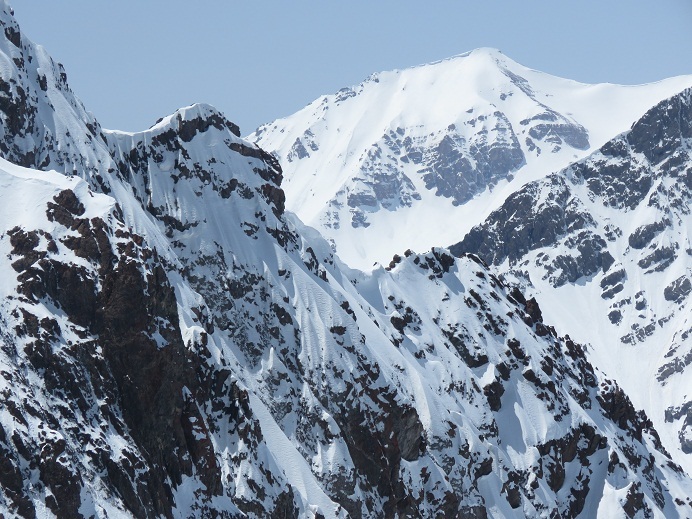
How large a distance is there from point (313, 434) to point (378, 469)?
36.9 ft

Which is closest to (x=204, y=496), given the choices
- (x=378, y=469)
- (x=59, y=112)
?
(x=378, y=469)

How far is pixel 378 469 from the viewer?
605ft

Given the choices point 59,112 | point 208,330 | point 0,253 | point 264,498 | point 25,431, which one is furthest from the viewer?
point 59,112

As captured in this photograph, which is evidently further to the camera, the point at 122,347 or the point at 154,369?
the point at 154,369

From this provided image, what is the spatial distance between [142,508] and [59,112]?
258 ft

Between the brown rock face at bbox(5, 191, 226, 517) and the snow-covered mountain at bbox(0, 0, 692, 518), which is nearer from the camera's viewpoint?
the snow-covered mountain at bbox(0, 0, 692, 518)

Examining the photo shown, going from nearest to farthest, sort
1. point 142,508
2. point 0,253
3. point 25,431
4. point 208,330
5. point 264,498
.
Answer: point 25,431
point 142,508
point 0,253
point 264,498
point 208,330

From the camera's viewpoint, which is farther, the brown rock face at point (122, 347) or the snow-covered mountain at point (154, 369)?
the brown rock face at point (122, 347)

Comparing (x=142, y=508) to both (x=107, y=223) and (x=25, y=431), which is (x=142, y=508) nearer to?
(x=25, y=431)

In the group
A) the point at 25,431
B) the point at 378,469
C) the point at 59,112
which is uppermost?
the point at 59,112

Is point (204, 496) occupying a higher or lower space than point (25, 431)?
lower

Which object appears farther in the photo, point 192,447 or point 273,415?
point 273,415

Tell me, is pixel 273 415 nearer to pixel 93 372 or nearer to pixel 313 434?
pixel 313 434

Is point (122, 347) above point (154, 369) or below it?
above
